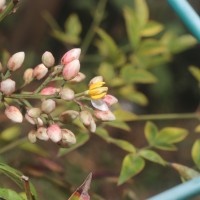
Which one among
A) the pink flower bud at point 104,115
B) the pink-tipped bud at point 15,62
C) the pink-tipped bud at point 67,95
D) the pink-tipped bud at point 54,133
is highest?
the pink-tipped bud at point 15,62

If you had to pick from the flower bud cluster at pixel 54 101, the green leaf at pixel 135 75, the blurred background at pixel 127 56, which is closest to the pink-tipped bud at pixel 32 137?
the flower bud cluster at pixel 54 101

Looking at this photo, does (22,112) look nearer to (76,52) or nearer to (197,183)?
(76,52)

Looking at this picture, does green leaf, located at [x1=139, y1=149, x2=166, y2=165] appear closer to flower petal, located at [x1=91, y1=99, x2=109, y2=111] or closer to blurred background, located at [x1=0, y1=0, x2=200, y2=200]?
flower petal, located at [x1=91, y1=99, x2=109, y2=111]

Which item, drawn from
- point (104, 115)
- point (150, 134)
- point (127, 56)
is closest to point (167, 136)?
point (150, 134)

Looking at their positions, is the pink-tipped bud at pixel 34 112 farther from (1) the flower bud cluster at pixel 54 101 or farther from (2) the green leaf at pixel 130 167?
(2) the green leaf at pixel 130 167

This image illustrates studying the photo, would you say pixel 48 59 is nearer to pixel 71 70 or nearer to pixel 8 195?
pixel 71 70

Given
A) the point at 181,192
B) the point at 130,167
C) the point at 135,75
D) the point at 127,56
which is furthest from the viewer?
the point at 127,56

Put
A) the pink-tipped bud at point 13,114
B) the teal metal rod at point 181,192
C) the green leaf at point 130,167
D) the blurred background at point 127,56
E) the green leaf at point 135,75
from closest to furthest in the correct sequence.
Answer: the teal metal rod at point 181,192 < the pink-tipped bud at point 13,114 < the green leaf at point 130,167 < the green leaf at point 135,75 < the blurred background at point 127,56
